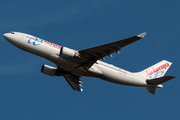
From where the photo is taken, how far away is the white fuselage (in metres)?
33.0

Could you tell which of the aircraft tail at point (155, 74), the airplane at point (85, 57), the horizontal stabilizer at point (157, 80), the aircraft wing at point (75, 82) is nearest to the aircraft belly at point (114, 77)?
the airplane at point (85, 57)

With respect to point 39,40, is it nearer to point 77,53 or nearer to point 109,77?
point 77,53

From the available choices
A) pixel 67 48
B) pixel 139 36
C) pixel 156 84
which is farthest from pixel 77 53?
pixel 156 84

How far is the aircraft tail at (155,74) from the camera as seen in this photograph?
3715 cm

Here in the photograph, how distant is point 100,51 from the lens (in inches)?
1283

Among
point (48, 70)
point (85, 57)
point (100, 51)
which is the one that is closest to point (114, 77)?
point (100, 51)

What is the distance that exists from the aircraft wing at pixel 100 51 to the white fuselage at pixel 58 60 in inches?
45.6

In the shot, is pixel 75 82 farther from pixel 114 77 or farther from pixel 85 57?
pixel 85 57

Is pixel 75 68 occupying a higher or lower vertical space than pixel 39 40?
lower

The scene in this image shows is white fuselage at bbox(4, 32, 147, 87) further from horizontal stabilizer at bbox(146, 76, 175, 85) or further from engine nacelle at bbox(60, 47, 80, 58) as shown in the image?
horizontal stabilizer at bbox(146, 76, 175, 85)

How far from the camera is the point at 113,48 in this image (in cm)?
3195

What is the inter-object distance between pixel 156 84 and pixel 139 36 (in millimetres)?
12345

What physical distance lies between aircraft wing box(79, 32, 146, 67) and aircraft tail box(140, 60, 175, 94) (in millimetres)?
9093

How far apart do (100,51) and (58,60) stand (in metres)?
5.48
